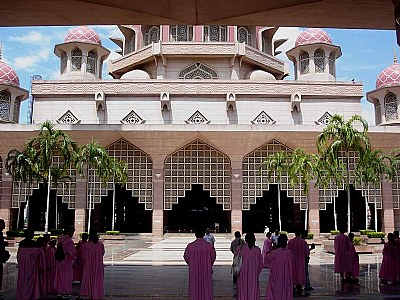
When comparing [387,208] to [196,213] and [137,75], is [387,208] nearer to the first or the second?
[196,213]

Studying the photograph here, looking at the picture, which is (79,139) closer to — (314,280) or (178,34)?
(178,34)

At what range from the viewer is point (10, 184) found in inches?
1021

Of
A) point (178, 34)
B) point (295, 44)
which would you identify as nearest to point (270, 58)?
point (295, 44)

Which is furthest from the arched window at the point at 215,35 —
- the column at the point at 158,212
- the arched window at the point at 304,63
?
the column at the point at 158,212

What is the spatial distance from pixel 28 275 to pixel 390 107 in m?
28.7

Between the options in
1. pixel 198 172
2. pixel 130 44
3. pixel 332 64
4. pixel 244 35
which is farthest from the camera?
pixel 130 44

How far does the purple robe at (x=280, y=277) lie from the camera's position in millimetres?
6180

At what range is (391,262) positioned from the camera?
376 inches

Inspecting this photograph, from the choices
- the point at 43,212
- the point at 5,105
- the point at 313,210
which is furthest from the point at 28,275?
the point at 43,212

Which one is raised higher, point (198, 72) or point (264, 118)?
point (198, 72)

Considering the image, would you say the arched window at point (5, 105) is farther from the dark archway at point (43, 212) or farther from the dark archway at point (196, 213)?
the dark archway at point (196, 213)

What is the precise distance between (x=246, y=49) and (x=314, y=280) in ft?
78.3

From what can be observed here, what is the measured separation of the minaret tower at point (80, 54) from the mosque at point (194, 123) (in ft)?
0.25

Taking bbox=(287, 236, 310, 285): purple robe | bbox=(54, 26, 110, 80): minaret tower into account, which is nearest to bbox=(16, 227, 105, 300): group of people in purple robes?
bbox=(287, 236, 310, 285): purple robe
